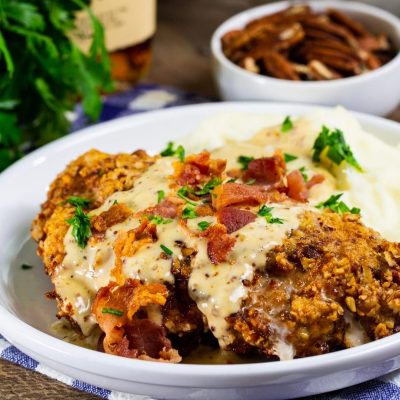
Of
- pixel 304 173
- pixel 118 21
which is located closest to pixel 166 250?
pixel 304 173

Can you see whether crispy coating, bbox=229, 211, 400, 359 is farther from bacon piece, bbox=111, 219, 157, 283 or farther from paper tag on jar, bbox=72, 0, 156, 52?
paper tag on jar, bbox=72, 0, 156, 52

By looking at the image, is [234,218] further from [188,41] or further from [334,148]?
[188,41]

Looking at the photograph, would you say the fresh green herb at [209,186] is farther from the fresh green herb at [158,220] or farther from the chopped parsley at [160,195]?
the fresh green herb at [158,220]

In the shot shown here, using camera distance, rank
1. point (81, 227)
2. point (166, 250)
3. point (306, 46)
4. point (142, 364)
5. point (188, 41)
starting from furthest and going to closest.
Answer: point (188, 41) < point (306, 46) < point (81, 227) < point (166, 250) < point (142, 364)

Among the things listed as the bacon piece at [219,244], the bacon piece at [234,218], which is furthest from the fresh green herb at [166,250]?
the bacon piece at [234,218]

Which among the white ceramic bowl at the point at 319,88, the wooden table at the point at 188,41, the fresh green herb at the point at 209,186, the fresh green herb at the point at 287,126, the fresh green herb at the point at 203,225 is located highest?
the fresh green herb at the point at 203,225

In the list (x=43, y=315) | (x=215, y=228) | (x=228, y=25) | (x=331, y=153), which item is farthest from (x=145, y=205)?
(x=228, y=25)

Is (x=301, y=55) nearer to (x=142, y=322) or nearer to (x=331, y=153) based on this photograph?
(x=331, y=153)
